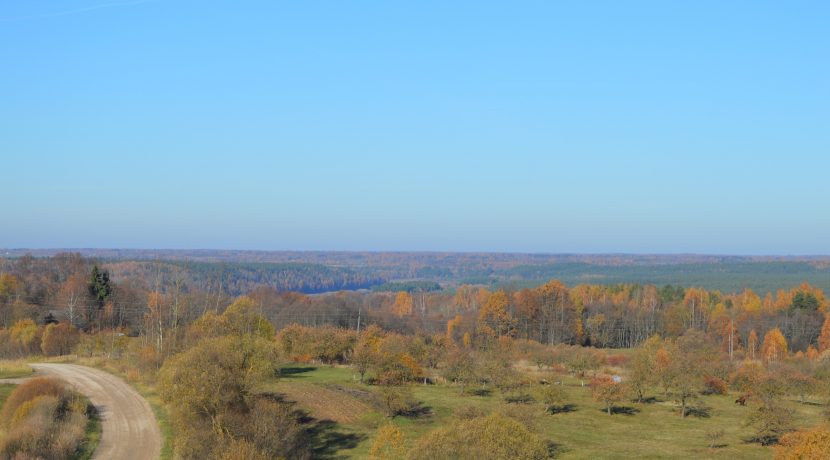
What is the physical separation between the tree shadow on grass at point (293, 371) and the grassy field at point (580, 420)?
1.26 metres

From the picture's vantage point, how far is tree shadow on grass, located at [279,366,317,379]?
57419mm

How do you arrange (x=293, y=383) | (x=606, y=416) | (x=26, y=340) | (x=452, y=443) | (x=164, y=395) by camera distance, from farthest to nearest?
(x=26, y=340)
(x=293, y=383)
(x=606, y=416)
(x=164, y=395)
(x=452, y=443)

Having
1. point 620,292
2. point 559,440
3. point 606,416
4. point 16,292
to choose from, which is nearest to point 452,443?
point 559,440

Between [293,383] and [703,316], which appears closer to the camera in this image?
[293,383]

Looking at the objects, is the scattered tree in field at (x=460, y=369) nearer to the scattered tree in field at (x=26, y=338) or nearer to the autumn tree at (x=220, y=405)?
the autumn tree at (x=220, y=405)

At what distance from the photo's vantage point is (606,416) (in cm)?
4672

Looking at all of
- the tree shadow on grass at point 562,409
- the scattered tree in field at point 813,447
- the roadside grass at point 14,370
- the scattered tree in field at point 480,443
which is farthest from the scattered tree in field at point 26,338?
the scattered tree in field at point 813,447

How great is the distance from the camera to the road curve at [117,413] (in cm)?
3584

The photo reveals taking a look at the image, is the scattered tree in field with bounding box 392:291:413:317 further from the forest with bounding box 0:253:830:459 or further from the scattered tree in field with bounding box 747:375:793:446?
the scattered tree in field with bounding box 747:375:793:446

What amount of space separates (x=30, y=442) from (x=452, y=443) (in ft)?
74.9

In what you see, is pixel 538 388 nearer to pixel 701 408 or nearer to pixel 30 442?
pixel 701 408

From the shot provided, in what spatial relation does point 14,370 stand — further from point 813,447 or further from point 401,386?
point 813,447

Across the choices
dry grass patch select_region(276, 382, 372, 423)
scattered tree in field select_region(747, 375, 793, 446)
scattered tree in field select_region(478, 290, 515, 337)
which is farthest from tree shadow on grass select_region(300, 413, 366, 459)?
scattered tree in field select_region(478, 290, 515, 337)

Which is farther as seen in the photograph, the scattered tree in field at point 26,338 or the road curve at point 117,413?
the scattered tree in field at point 26,338
